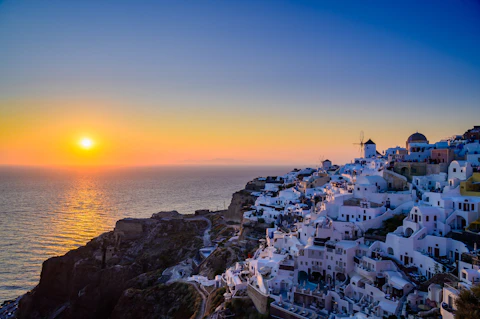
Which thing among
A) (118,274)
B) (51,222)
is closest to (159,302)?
(118,274)

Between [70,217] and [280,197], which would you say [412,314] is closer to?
[280,197]

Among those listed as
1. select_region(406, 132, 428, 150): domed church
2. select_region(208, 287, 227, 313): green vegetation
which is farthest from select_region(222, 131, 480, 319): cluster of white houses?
select_region(406, 132, 428, 150): domed church

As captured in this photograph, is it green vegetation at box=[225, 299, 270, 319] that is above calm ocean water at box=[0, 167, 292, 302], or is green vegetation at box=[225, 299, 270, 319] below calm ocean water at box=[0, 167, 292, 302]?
above

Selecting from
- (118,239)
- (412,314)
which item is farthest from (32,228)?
(412,314)

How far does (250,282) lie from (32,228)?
60525mm

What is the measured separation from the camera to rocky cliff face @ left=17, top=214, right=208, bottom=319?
41156 millimetres

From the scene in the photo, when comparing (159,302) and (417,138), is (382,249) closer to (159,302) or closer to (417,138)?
(159,302)

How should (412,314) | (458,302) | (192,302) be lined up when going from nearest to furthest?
1. (458,302)
2. (412,314)
3. (192,302)

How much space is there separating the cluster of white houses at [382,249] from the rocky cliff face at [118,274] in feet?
38.6

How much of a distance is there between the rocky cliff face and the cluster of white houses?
38.6ft

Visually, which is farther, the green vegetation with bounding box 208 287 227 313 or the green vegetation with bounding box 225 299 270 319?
the green vegetation with bounding box 208 287 227 313

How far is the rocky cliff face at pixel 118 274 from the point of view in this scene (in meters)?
41.2

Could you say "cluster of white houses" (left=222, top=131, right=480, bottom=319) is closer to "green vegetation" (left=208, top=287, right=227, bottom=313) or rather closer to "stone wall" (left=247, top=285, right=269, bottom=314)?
"stone wall" (left=247, top=285, right=269, bottom=314)

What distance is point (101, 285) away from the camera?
4731cm
